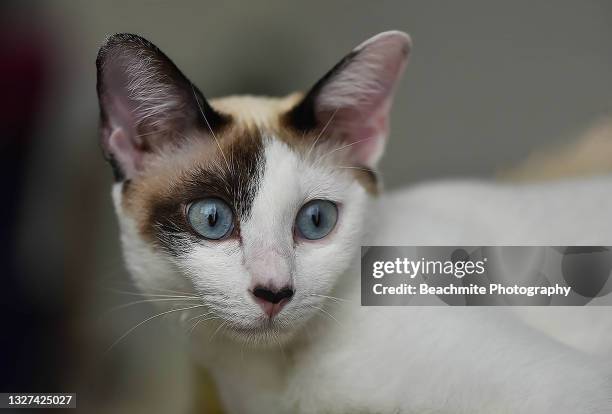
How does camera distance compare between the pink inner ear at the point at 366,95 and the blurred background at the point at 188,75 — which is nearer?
the pink inner ear at the point at 366,95

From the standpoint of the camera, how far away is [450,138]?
1105 mm

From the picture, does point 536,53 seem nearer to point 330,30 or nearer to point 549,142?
point 549,142

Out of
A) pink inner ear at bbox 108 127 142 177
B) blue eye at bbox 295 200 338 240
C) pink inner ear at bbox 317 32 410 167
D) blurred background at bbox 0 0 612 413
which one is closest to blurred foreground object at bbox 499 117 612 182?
blurred background at bbox 0 0 612 413

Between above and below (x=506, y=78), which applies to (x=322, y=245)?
below

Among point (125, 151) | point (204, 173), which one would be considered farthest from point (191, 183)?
point (125, 151)

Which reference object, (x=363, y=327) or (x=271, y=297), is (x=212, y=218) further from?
(x=363, y=327)

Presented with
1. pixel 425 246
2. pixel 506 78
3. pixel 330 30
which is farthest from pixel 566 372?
pixel 330 30

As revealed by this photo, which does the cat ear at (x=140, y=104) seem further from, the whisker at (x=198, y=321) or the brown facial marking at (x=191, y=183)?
the whisker at (x=198, y=321)

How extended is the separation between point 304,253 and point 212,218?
0.45ft

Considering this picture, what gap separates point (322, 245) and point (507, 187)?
1.59 ft

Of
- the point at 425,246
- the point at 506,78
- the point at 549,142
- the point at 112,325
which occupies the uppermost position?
the point at 506,78

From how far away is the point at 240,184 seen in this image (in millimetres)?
786

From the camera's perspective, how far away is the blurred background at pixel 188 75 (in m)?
1.03

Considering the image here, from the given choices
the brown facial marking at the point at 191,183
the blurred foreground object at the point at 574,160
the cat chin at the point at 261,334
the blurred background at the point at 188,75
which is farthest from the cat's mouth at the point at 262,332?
the blurred foreground object at the point at 574,160
